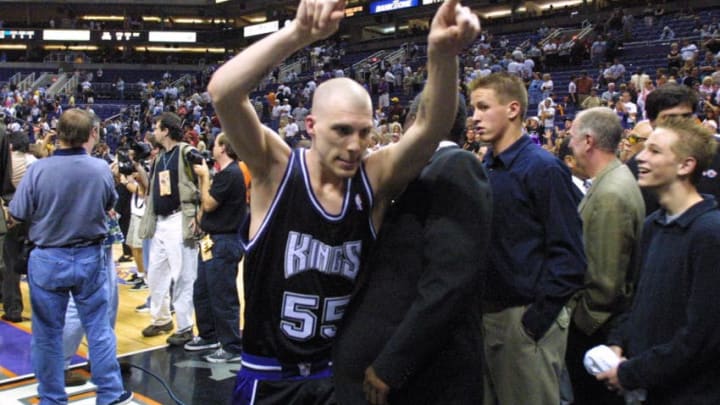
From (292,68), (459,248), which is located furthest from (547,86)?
(292,68)

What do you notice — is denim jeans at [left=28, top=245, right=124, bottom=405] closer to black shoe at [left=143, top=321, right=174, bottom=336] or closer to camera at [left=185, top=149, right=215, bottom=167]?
camera at [left=185, top=149, right=215, bottom=167]

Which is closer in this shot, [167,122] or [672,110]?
[672,110]

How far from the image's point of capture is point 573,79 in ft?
59.7

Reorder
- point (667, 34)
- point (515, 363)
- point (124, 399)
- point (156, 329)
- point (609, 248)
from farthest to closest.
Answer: point (667, 34)
point (156, 329)
point (124, 399)
point (609, 248)
point (515, 363)

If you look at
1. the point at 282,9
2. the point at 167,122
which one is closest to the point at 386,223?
the point at 167,122

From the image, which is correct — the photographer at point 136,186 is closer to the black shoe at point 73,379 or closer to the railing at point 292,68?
the black shoe at point 73,379

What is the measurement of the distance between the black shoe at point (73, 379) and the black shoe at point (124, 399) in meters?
0.59

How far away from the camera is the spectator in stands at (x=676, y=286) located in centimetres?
219

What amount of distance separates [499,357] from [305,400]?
785 millimetres

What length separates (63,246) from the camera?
4109mm

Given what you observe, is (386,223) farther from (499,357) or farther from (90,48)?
(90,48)

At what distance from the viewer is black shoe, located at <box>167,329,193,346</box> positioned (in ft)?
19.2

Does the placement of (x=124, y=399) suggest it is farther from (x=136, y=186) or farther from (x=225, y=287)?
(x=136, y=186)

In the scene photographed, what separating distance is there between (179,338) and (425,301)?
439 cm
